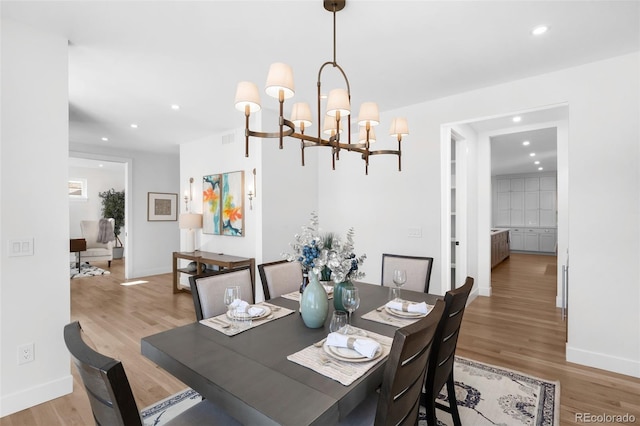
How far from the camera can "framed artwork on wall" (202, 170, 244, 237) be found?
4.85 meters

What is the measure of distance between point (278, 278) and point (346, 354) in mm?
1352

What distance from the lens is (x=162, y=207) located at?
7.14 m

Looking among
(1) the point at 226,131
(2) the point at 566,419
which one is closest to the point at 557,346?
(2) the point at 566,419

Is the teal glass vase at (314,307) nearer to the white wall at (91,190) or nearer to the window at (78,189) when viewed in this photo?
the white wall at (91,190)

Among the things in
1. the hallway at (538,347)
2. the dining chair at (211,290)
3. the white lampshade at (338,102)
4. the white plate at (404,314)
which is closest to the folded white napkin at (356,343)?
the white plate at (404,314)

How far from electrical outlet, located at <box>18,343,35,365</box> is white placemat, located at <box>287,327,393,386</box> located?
2060mm

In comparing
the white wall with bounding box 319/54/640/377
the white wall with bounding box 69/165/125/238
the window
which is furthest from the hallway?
the window

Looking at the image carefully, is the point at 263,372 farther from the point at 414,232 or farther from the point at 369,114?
the point at 414,232

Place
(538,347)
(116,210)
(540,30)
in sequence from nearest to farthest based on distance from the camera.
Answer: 1. (540,30)
2. (538,347)
3. (116,210)

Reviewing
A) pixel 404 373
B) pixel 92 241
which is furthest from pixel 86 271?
pixel 404 373

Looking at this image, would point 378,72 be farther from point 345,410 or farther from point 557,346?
point 557,346

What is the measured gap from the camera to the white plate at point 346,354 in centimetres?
136

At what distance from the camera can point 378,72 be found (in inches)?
120

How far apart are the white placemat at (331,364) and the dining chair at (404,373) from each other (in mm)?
123
